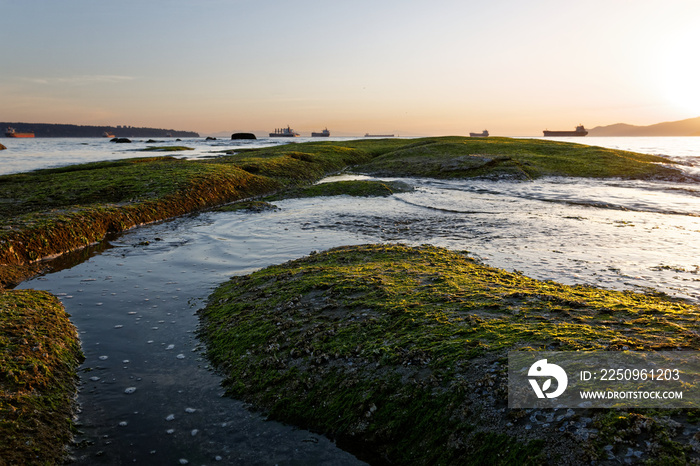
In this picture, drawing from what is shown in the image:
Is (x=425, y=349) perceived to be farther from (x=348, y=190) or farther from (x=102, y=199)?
(x=348, y=190)

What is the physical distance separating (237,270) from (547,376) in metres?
11.1

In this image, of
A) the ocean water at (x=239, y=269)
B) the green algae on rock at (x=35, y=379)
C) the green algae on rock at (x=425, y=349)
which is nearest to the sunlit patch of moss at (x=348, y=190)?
the ocean water at (x=239, y=269)

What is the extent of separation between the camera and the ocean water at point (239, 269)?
6500 millimetres

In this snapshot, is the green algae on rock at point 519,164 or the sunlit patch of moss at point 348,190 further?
the green algae on rock at point 519,164

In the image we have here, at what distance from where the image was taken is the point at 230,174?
113 feet

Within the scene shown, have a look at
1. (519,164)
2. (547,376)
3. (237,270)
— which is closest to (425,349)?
(547,376)

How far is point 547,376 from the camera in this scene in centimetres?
584

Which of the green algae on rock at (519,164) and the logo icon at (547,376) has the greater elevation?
the green algae on rock at (519,164)

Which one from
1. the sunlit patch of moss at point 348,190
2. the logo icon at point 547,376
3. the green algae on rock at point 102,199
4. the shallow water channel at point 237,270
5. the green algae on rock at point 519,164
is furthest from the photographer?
the green algae on rock at point 519,164

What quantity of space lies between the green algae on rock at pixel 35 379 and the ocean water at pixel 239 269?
1.10 feet

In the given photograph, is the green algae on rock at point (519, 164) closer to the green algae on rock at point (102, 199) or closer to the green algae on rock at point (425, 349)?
the green algae on rock at point (102, 199)

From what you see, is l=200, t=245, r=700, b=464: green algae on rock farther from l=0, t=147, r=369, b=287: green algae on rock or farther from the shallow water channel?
l=0, t=147, r=369, b=287: green algae on rock

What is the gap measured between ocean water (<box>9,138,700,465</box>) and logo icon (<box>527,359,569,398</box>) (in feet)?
9.58

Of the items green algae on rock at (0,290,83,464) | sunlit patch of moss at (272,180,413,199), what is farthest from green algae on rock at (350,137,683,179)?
green algae on rock at (0,290,83,464)
